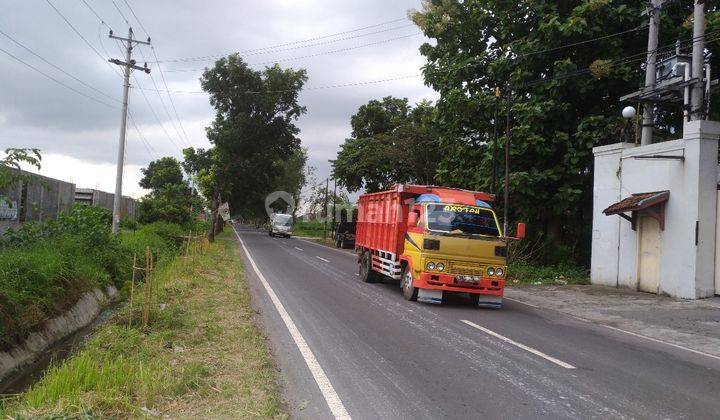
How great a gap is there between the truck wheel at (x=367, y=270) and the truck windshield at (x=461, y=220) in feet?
13.3

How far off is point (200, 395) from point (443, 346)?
3.70 m

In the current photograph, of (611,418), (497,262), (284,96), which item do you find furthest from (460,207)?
(284,96)

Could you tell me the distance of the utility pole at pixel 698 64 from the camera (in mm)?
14492

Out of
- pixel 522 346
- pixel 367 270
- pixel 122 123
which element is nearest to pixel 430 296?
pixel 522 346

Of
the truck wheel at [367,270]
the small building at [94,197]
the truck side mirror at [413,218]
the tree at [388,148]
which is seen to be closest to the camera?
the truck side mirror at [413,218]

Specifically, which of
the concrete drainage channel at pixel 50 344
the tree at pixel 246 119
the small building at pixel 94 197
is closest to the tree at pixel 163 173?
the tree at pixel 246 119

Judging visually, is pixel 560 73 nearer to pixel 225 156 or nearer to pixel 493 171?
pixel 493 171

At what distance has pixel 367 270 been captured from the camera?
1584cm

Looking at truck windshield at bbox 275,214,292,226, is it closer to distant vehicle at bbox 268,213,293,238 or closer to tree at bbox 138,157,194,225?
distant vehicle at bbox 268,213,293,238

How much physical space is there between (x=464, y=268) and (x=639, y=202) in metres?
6.29

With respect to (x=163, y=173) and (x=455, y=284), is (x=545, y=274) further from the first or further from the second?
(x=163, y=173)

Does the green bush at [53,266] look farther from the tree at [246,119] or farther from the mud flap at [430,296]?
the tree at [246,119]

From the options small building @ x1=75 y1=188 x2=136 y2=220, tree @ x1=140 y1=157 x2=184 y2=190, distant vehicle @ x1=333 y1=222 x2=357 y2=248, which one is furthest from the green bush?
tree @ x1=140 y1=157 x2=184 y2=190

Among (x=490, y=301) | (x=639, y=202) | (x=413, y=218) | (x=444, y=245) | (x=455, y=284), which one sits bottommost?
(x=490, y=301)
